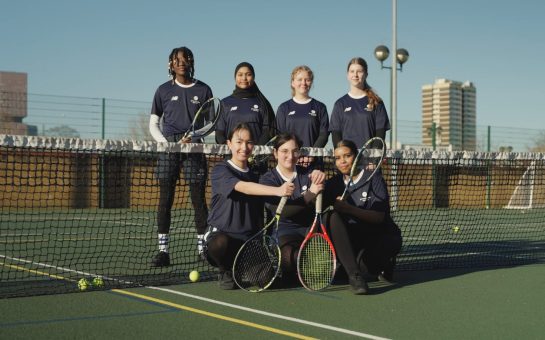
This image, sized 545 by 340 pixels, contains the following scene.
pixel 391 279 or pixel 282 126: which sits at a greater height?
pixel 282 126

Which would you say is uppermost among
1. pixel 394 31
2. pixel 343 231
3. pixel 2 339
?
pixel 394 31

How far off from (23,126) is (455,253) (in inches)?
439

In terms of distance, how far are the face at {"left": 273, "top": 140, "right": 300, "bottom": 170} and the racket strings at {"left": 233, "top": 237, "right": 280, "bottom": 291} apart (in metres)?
0.64

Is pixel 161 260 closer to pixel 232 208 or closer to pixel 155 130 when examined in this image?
pixel 155 130

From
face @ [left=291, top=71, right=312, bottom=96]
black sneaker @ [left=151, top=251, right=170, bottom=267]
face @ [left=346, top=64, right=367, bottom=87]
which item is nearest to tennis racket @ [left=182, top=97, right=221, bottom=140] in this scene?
face @ [left=291, top=71, right=312, bottom=96]

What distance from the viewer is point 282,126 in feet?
24.5

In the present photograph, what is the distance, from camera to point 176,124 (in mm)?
7559

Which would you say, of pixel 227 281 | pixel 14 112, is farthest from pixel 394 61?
pixel 227 281

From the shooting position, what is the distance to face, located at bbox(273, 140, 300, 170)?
6.00 metres

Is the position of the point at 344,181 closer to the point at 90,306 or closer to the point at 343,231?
the point at 343,231

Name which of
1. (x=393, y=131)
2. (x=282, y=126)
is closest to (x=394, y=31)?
(x=393, y=131)

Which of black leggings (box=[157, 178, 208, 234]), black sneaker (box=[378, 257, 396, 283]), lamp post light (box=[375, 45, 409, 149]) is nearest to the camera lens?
black sneaker (box=[378, 257, 396, 283])

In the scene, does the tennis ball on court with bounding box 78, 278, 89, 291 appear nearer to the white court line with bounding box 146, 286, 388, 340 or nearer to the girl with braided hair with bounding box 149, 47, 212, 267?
the white court line with bounding box 146, 286, 388, 340

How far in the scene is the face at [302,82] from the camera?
7.34 metres
